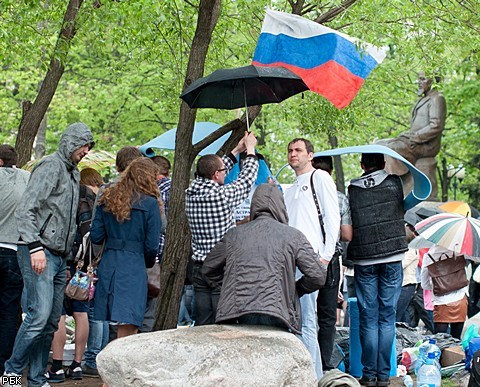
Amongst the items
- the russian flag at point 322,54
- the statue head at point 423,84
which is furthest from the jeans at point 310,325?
the statue head at point 423,84

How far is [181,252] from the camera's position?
8.59 metres

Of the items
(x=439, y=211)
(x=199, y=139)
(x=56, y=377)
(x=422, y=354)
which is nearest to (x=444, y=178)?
(x=439, y=211)

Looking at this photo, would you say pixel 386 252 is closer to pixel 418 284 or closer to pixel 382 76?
pixel 418 284

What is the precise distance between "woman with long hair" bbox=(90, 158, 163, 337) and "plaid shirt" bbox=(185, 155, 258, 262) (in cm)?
44

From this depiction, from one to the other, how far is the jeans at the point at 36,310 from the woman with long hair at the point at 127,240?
0.36 meters

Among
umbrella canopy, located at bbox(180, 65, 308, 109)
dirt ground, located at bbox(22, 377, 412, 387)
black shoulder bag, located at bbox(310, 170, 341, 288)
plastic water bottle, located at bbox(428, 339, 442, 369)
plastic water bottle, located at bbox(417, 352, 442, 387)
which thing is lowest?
dirt ground, located at bbox(22, 377, 412, 387)

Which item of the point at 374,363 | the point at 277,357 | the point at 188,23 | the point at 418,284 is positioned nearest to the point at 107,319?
the point at 277,357

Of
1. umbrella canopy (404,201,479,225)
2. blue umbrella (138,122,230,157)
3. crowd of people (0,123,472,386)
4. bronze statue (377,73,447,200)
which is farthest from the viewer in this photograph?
bronze statue (377,73,447,200)

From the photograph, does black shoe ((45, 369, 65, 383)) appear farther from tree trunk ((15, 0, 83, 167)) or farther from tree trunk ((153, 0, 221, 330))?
tree trunk ((15, 0, 83, 167))

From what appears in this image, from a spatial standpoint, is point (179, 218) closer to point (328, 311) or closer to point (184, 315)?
point (328, 311)

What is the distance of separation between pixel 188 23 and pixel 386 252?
4427 millimetres

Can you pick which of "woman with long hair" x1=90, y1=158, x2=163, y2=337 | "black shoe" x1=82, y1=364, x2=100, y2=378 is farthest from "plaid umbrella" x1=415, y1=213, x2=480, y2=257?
"black shoe" x1=82, y1=364, x2=100, y2=378

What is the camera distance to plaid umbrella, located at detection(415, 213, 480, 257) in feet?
31.2

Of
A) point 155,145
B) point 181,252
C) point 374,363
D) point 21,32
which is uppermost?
point 21,32
